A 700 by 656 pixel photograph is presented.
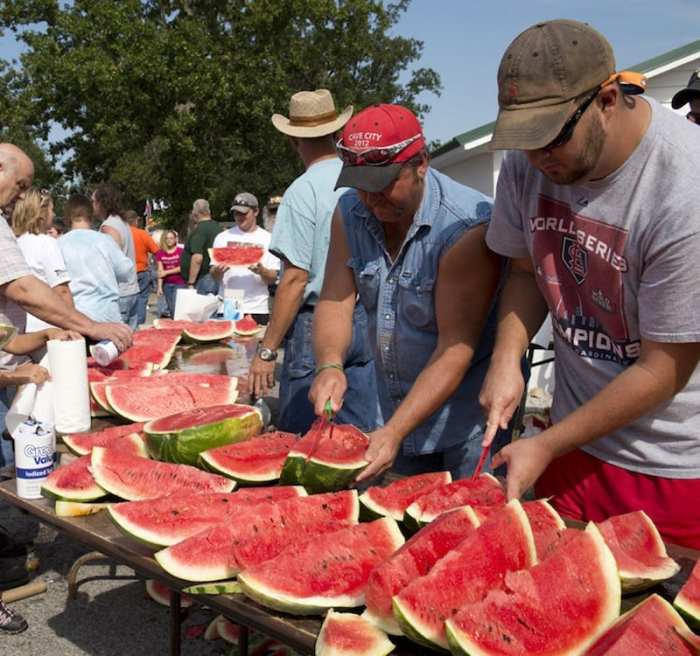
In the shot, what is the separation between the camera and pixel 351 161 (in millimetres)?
2771

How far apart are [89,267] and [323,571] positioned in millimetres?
5378

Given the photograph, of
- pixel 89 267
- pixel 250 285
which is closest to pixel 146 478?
pixel 89 267

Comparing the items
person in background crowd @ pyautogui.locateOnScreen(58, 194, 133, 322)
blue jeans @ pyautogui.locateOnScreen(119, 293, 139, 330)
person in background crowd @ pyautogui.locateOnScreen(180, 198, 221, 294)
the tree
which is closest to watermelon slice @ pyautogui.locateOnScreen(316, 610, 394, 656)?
person in background crowd @ pyautogui.locateOnScreen(58, 194, 133, 322)

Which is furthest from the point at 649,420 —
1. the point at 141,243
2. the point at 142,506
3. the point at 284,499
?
the point at 141,243

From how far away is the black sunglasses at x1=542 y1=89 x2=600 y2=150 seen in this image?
201 cm

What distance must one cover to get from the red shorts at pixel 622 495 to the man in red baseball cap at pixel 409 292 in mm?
520

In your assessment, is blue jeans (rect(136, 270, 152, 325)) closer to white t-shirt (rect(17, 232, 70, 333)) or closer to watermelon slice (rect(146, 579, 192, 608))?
white t-shirt (rect(17, 232, 70, 333))

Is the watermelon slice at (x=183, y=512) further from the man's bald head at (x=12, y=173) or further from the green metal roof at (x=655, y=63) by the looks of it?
the green metal roof at (x=655, y=63)

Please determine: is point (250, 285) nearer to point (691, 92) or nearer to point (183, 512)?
point (691, 92)

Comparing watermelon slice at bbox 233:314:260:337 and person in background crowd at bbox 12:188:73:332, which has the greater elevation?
person in background crowd at bbox 12:188:73:332

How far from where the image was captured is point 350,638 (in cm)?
176

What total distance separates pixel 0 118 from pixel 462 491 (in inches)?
1255

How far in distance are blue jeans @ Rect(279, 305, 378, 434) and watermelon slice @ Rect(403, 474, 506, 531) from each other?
187 centimetres

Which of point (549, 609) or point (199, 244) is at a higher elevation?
point (199, 244)
